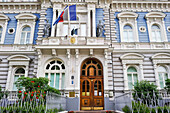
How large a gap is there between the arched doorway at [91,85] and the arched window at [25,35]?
709 cm

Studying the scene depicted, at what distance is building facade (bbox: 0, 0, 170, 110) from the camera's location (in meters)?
14.9

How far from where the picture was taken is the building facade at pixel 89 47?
1489 cm

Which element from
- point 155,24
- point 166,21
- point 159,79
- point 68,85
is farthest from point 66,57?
point 166,21

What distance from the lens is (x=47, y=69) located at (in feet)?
51.0

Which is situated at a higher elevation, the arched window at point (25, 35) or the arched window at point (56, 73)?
the arched window at point (25, 35)

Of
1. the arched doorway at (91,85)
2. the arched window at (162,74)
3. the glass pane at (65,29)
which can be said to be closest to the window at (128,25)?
the arched window at (162,74)

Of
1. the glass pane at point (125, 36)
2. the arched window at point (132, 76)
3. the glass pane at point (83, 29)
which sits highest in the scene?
the glass pane at point (83, 29)

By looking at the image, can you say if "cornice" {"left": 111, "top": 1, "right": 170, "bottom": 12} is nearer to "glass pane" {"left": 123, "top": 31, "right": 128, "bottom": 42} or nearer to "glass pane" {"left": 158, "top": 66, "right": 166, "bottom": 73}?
"glass pane" {"left": 123, "top": 31, "right": 128, "bottom": 42}

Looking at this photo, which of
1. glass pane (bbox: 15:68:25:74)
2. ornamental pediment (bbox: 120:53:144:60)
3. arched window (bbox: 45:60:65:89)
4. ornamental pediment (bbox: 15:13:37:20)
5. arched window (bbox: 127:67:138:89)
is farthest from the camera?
ornamental pediment (bbox: 15:13:37:20)

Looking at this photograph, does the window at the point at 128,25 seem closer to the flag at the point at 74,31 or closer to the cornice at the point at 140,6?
the cornice at the point at 140,6

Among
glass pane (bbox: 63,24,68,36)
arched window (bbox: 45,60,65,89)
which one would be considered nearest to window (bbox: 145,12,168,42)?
glass pane (bbox: 63,24,68,36)

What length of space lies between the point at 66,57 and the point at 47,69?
2243 mm

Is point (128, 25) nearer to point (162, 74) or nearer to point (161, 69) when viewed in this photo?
point (161, 69)

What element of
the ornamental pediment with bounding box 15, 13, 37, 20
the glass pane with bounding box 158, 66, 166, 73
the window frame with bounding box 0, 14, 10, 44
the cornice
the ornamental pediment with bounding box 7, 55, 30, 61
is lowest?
the glass pane with bounding box 158, 66, 166, 73
